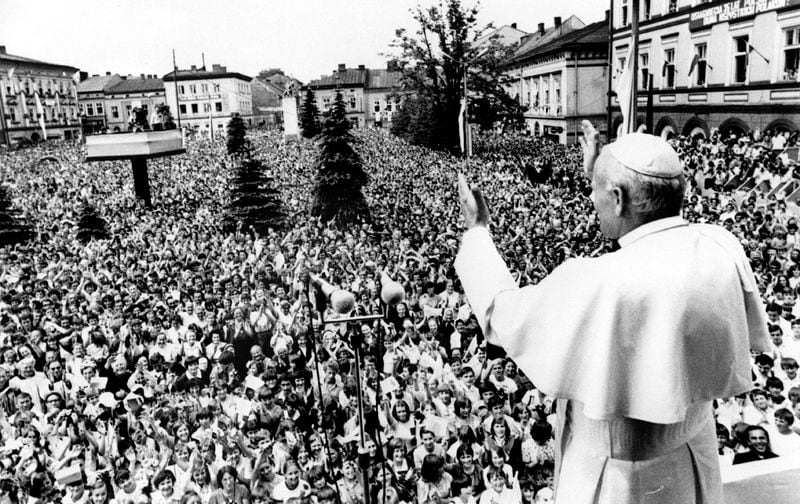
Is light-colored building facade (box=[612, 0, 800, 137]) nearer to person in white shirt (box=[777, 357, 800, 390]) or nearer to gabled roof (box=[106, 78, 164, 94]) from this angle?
person in white shirt (box=[777, 357, 800, 390])

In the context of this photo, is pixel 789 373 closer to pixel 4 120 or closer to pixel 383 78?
pixel 383 78

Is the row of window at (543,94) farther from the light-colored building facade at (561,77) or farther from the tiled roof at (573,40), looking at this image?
the tiled roof at (573,40)

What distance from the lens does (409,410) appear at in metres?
4.13

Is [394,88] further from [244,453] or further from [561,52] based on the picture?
[244,453]

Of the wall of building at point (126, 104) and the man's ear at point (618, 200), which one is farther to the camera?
the wall of building at point (126, 104)

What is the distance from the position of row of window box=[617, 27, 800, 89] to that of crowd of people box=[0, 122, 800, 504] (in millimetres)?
1801

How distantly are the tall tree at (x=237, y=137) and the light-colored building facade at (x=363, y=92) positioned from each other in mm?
607

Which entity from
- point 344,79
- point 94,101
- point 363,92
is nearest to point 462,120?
point 363,92

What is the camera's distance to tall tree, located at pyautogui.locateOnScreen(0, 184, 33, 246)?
5.63 m

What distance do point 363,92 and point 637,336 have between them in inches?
156

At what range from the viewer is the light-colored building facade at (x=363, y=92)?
4.49 meters

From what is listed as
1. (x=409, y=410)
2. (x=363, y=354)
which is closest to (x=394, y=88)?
(x=363, y=354)

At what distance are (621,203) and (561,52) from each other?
15.2 ft

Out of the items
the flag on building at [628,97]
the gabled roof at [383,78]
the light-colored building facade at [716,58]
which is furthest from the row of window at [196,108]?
the light-colored building facade at [716,58]
